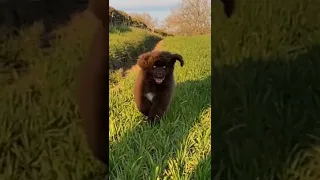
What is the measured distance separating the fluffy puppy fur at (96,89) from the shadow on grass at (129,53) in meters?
0.19

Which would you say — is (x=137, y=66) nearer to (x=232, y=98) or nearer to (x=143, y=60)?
(x=143, y=60)

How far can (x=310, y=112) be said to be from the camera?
193 cm

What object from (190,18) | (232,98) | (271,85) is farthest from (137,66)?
(271,85)

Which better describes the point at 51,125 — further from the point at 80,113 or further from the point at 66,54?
the point at 66,54

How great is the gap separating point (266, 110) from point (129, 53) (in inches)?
28.2

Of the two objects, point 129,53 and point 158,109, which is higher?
point 129,53

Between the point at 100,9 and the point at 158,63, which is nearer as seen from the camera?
the point at 100,9

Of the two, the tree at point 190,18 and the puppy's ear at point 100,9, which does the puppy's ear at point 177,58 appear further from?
the puppy's ear at point 100,9

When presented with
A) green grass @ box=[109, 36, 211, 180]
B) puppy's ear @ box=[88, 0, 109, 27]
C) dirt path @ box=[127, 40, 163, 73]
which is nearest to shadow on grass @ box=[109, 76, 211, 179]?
green grass @ box=[109, 36, 211, 180]

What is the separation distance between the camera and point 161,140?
2223 mm

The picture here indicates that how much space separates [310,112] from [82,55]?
984 mm

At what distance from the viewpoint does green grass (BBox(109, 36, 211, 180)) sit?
214 cm

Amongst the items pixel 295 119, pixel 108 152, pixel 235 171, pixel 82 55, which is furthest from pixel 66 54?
pixel 295 119

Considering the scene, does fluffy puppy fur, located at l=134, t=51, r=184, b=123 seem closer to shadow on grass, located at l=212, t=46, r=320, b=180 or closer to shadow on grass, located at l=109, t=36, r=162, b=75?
shadow on grass, located at l=109, t=36, r=162, b=75
